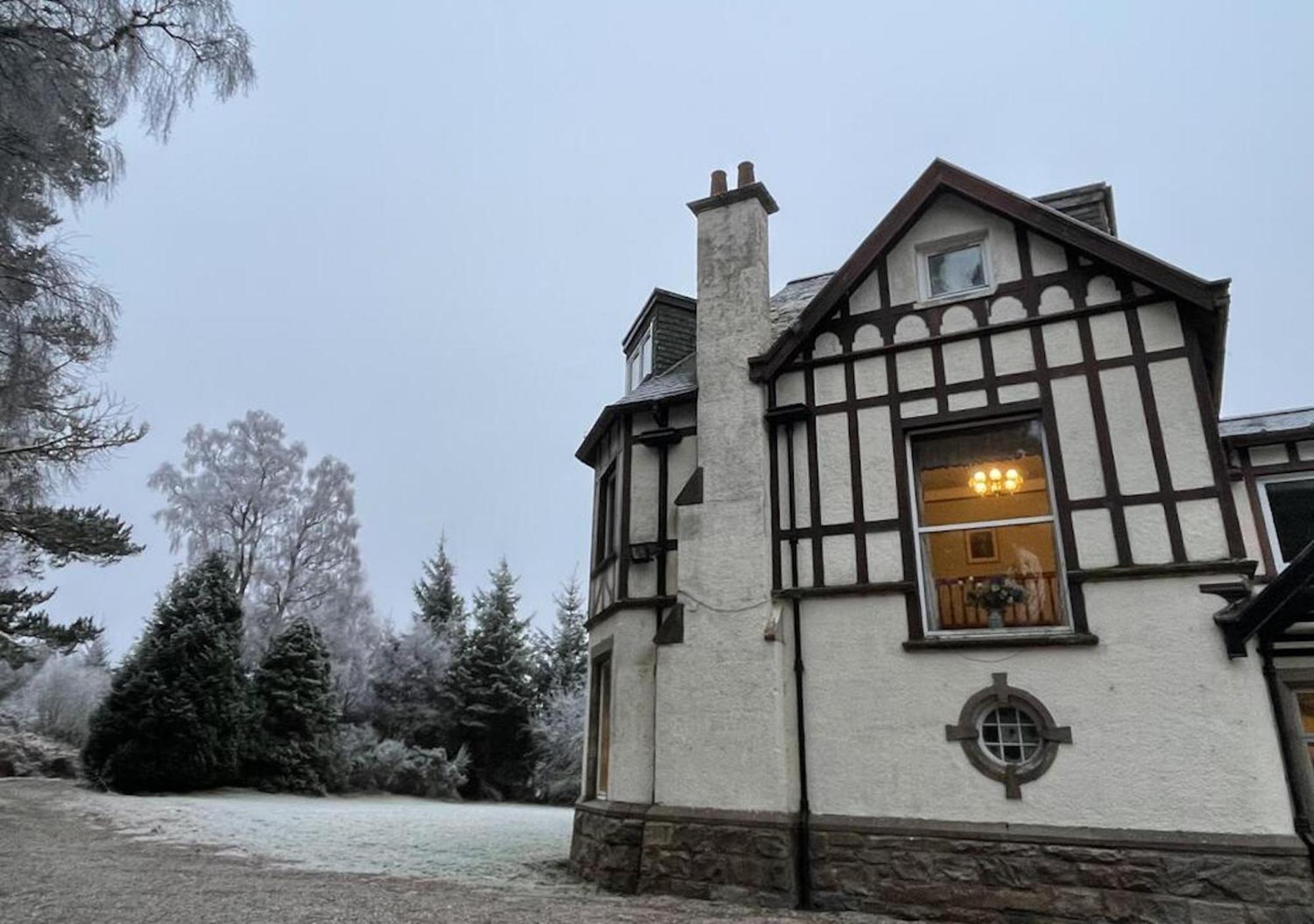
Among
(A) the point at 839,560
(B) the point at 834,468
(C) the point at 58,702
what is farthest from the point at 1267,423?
(C) the point at 58,702

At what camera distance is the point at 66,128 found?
6.67 metres

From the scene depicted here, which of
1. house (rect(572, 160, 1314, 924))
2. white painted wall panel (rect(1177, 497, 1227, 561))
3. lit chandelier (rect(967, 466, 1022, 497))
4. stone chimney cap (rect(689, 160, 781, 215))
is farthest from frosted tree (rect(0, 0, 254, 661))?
white painted wall panel (rect(1177, 497, 1227, 561))

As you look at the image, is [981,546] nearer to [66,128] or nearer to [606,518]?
[606,518]

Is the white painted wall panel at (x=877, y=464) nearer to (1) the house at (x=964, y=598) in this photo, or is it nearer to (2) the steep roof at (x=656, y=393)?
(1) the house at (x=964, y=598)

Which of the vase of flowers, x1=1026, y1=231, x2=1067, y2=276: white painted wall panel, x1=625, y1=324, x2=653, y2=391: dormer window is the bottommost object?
the vase of flowers

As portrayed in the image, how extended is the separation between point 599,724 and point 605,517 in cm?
263

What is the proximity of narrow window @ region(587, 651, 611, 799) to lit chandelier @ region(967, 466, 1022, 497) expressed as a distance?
4491 millimetres

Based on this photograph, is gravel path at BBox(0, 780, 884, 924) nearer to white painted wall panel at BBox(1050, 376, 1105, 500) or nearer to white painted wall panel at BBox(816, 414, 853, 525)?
white painted wall panel at BBox(816, 414, 853, 525)

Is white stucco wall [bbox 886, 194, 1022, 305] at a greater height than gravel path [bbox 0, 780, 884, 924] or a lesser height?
greater

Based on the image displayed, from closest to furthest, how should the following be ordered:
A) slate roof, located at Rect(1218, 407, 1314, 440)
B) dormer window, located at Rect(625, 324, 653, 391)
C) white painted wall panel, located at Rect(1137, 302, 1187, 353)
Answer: white painted wall panel, located at Rect(1137, 302, 1187, 353), slate roof, located at Rect(1218, 407, 1314, 440), dormer window, located at Rect(625, 324, 653, 391)

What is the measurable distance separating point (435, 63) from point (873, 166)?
90318 millimetres

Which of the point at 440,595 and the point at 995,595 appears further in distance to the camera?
the point at 440,595

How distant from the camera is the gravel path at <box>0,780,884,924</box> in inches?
222

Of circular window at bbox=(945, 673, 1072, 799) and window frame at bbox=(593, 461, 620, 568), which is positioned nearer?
circular window at bbox=(945, 673, 1072, 799)
